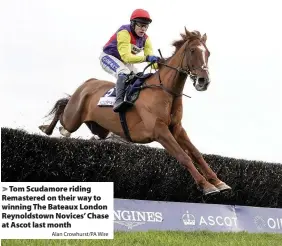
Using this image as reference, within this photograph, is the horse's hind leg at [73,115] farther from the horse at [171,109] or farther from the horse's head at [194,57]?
the horse's head at [194,57]

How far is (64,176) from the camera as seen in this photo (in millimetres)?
11883

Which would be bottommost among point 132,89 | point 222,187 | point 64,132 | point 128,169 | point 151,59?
point 128,169

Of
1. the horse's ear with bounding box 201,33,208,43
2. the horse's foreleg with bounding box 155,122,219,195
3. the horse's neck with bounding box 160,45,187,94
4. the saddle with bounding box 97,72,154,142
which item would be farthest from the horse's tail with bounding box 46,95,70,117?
the horse's ear with bounding box 201,33,208,43

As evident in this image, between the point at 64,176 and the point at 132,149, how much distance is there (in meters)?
1.94

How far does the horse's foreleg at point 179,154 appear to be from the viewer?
634 centimetres

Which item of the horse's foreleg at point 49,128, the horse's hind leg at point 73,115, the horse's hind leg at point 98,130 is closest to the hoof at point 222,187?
the horse's hind leg at point 98,130

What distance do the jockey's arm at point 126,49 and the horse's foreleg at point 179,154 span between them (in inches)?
33.7

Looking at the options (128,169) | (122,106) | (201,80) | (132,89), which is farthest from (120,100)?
(128,169)

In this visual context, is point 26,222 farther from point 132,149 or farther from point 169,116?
point 132,149

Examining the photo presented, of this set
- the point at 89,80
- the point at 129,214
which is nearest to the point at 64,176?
the point at 129,214

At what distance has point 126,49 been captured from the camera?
733 cm

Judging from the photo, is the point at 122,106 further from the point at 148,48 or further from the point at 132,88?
the point at 148,48

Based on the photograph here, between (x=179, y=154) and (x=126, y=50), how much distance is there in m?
1.54

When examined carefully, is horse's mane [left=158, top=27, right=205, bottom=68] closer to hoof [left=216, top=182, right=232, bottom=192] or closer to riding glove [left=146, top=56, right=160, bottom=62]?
riding glove [left=146, top=56, right=160, bottom=62]
